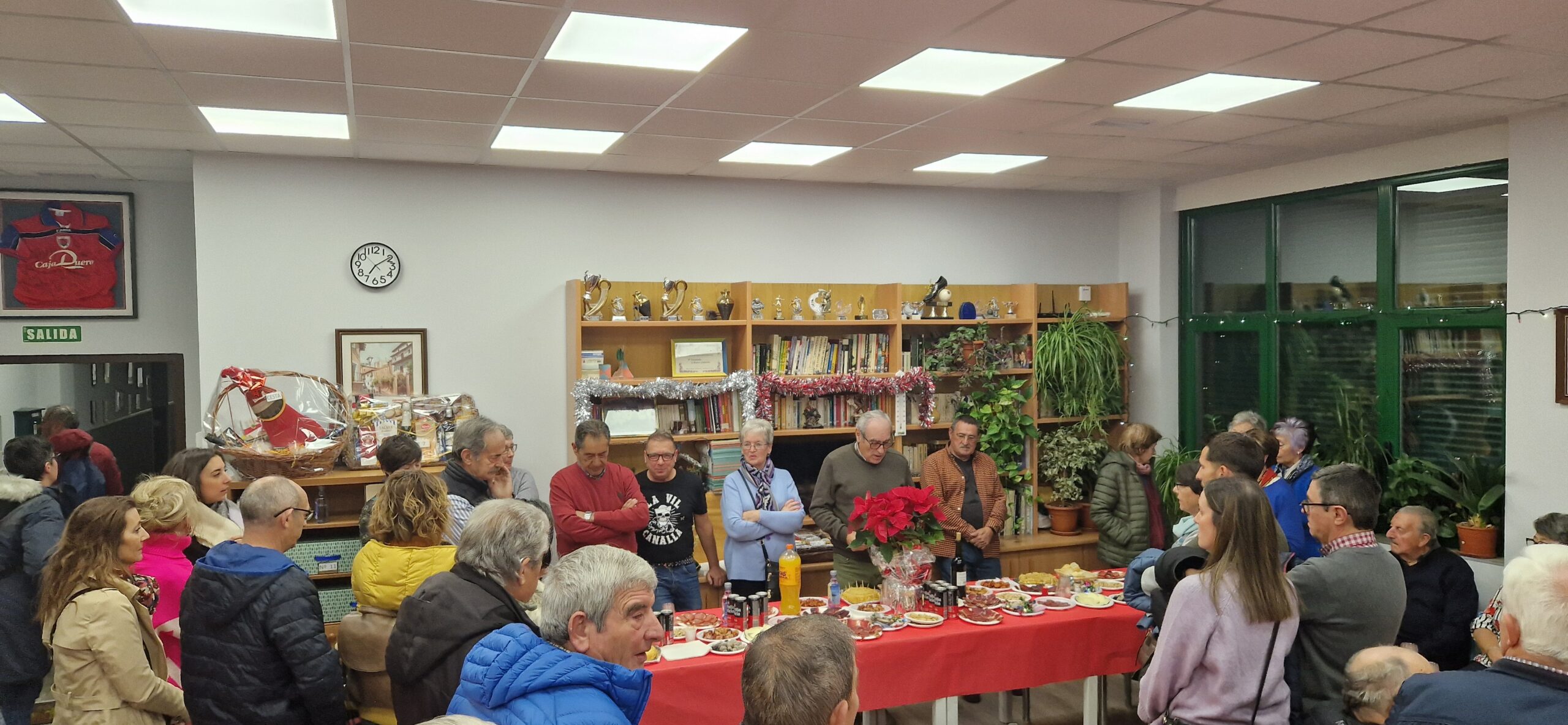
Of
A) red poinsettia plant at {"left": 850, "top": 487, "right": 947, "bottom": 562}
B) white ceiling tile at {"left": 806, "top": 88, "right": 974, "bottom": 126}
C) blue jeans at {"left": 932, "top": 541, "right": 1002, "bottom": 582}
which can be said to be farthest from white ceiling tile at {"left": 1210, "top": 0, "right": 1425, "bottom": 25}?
blue jeans at {"left": 932, "top": 541, "right": 1002, "bottom": 582}

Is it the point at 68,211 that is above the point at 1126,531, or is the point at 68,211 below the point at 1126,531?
above

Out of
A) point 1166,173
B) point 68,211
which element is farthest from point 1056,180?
point 68,211

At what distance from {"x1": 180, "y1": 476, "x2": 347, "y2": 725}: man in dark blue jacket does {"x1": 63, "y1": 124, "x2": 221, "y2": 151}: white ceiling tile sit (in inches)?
131

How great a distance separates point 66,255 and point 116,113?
2.67 metres

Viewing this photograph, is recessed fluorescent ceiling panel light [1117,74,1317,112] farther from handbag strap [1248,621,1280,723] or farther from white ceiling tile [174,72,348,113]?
white ceiling tile [174,72,348,113]

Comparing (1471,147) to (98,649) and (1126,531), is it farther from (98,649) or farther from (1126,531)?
(98,649)

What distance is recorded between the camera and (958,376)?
25.0 feet

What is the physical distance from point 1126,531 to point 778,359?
2.64 meters

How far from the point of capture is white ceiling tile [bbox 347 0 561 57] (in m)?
3.36

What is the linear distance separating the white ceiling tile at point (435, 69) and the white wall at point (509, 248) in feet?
7.33

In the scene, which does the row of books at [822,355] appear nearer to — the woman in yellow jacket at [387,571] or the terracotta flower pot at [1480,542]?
the terracotta flower pot at [1480,542]

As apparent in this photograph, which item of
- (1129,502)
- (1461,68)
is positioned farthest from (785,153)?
(1461,68)

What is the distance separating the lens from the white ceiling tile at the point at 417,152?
583 centimetres

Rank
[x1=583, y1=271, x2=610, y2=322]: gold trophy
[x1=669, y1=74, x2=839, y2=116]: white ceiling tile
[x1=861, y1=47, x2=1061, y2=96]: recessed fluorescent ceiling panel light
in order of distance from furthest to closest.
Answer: [x1=583, y1=271, x2=610, y2=322]: gold trophy
[x1=669, y1=74, x2=839, y2=116]: white ceiling tile
[x1=861, y1=47, x2=1061, y2=96]: recessed fluorescent ceiling panel light
